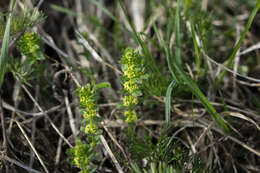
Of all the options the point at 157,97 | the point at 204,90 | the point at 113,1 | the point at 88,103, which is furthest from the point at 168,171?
the point at 113,1

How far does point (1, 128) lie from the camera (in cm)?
183

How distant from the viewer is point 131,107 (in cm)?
152

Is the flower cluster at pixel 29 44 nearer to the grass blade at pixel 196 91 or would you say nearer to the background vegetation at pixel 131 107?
the background vegetation at pixel 131 107

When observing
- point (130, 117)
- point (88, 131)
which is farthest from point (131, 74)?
point (88, 131)

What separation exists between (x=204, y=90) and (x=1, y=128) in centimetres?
146

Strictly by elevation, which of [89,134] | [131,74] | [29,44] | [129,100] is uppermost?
[29,44]

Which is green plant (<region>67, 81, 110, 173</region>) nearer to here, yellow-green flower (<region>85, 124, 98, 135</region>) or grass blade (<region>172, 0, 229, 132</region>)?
yellow-green flower (<region>85, 124, 98, 135</region>)

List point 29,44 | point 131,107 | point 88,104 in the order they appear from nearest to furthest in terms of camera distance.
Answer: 1. point 88,104
2. point 131,107
3. point 29,44

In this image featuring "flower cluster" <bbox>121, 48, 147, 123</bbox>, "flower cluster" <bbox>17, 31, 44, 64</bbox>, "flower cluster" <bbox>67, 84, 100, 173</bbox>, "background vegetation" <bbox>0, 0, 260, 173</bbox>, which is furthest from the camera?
"flower cluster" <bbox>17, 31, 44, 64</bbox>

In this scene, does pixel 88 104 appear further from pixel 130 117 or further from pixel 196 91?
pixel 196 91

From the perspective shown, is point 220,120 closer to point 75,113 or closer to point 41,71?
point 75,113

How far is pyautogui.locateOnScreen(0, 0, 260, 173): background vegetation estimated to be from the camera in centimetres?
153

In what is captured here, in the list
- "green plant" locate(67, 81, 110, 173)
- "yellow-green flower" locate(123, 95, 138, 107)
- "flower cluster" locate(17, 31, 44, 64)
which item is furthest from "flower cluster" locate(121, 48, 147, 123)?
"flower cluster" locate(17, 31, 44, 64)

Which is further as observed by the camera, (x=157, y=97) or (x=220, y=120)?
(x=157, y=97)
